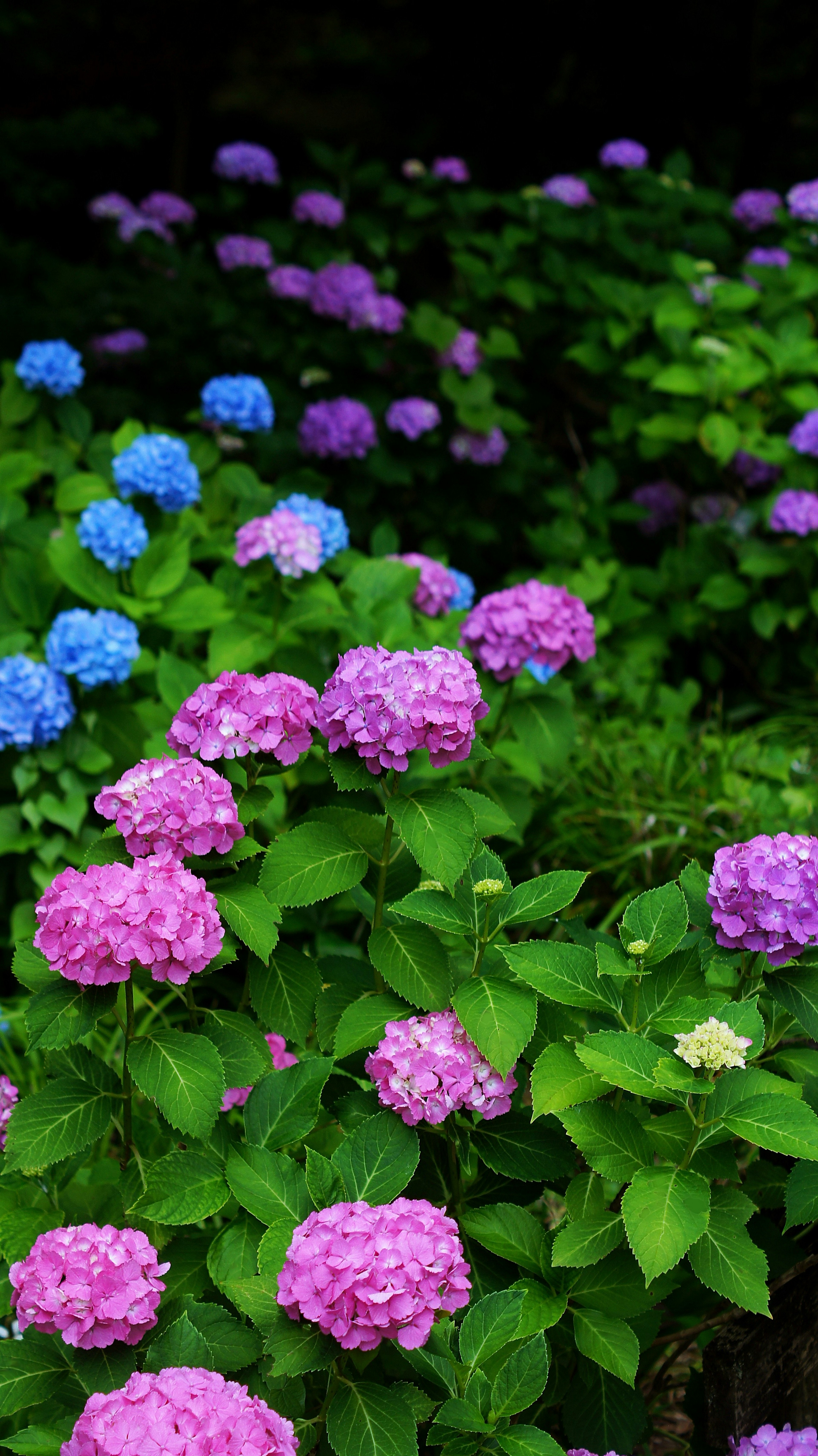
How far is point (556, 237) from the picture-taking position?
4555 mm

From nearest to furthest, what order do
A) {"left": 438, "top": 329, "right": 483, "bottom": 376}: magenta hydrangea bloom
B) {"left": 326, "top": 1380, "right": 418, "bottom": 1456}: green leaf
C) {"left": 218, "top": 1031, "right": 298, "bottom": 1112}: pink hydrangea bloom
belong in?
{"left": 326, "top": 1380, "right": 418, "bottom": 1456}: green leaf, {"left": 218, "top": 1031, "right": 298, "bottom": 1112}: pink hydrangea bloom, {"left": 438, "top": 329, "right": 483, "bottom": 376}: magenta hydrangea bloom

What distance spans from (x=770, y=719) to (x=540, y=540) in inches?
38.7

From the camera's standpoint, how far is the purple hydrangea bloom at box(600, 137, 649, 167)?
480 centimetres

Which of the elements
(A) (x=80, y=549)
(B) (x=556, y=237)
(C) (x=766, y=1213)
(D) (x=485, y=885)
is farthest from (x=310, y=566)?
(B) (x=556, y=237)

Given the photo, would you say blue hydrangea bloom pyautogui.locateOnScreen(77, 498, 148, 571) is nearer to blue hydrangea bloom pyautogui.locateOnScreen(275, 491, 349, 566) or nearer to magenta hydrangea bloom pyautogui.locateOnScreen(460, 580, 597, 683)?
blue hydrangea bloom pyautogui.locateOnScreen(275, 491, 349, 566)

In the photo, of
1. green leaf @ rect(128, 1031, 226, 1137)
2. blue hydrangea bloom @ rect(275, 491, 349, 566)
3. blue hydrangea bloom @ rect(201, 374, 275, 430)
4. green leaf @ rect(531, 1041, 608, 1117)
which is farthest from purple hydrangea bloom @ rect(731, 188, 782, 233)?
green leaf @ rect(128, 1031, 226, 1137)

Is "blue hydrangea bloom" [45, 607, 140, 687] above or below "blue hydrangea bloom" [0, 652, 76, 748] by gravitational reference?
above

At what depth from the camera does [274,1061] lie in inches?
71.6

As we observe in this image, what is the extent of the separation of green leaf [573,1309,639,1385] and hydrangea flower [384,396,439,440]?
3016mm

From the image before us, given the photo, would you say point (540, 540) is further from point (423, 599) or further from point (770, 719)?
point (423, 599)

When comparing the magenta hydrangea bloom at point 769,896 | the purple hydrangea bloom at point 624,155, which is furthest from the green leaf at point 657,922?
the purple hydrangea bloom at point 624,155

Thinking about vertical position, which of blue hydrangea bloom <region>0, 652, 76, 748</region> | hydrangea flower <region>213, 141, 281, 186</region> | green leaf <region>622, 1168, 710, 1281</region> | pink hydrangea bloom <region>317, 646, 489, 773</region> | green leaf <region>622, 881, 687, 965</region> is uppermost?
pink hydrangea bloom <region>317, 646, 489, 773</region>

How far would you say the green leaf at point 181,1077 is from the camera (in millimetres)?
1288

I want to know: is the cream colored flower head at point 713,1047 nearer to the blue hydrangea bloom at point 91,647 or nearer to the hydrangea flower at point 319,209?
the blue hydrangea bloom at point 91,647
